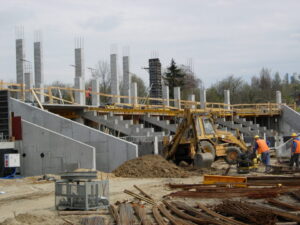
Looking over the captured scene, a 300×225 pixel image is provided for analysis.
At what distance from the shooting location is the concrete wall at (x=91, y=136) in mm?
23342

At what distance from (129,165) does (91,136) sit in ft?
11.7

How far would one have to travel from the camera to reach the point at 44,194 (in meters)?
16.8

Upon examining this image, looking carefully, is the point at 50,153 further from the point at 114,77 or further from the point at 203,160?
the point at 114,77

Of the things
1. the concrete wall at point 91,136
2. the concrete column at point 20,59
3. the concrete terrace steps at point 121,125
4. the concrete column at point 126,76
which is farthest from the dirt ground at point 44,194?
the concrete column at point 126,76

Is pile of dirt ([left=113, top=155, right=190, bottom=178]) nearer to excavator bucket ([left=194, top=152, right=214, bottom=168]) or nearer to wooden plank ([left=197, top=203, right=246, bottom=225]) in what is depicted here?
excavator bucket ([left=194, top=152, right=214, bottom=168])

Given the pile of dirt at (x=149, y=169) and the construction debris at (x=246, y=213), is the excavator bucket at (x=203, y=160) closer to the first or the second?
the pile of dirt at (x=149, y=169)

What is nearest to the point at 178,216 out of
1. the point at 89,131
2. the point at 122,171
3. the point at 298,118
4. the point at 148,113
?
the point at 122,171

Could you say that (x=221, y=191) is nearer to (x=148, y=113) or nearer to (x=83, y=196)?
(x=83, y=196)

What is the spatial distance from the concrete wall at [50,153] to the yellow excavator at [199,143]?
158 inches

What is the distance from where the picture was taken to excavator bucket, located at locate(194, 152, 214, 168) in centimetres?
2192

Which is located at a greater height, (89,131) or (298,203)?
(89,131)

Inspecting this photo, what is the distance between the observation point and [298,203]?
12.8 metres

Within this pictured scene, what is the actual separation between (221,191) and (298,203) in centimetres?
252

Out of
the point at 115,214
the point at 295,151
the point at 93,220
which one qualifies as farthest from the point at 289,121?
the point at 93,220
